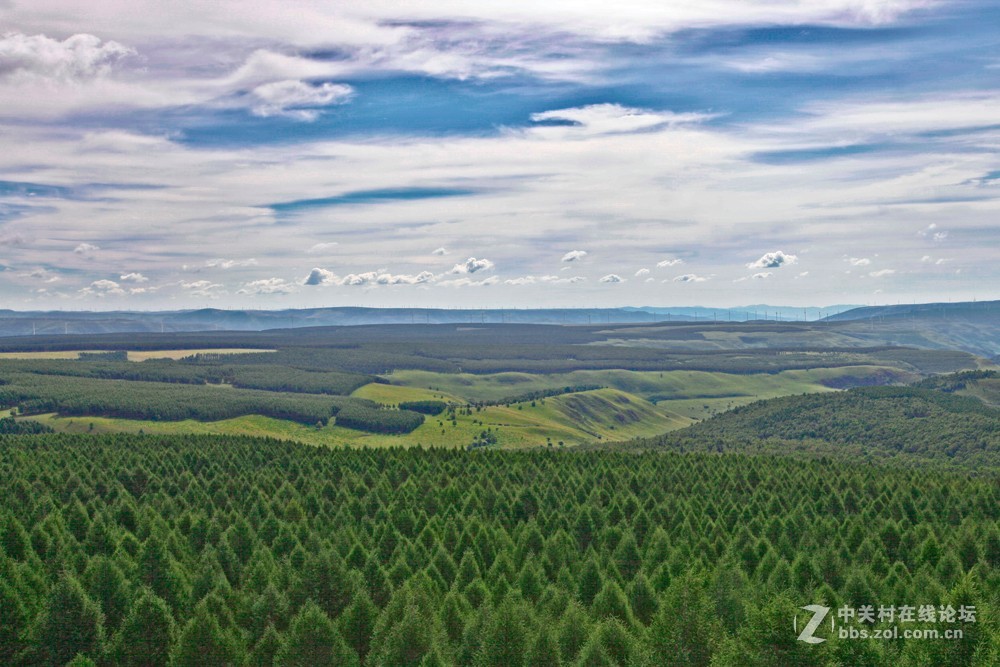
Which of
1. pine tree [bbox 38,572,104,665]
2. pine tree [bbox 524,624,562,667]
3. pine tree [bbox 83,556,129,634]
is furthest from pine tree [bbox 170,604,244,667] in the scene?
pine tree [bbox 524,624,562,667]

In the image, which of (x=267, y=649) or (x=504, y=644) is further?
(x=267, y=649)

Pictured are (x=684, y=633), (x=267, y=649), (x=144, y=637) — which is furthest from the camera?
(x=144, y=637)

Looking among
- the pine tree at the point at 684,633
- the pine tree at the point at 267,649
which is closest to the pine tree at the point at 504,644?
the pine tree at the point at 684,633

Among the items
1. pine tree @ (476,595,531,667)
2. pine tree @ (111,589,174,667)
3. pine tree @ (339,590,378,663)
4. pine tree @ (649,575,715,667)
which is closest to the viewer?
pine tree @ (649,575,715,667)

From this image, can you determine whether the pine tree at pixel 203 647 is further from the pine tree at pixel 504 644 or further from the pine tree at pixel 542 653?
the pine tree at pixel 542 653

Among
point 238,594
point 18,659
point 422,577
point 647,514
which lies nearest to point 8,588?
point 18,659

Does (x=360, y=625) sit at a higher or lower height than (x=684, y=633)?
lower

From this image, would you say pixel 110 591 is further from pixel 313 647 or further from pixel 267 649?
pixel 313 647

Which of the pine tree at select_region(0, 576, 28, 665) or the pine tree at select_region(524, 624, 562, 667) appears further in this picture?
the pine tree at select_region(0, 576, 28, 665)

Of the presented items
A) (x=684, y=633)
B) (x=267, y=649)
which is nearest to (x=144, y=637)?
(x=267, y=649)

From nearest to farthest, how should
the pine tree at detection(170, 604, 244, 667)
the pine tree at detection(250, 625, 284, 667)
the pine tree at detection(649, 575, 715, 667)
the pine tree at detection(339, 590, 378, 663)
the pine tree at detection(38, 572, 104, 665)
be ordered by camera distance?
the pine tree at detection(649, 575, 715, 667) → the pine tree at detection(170, 604, 244, 667) → the pine tree at detection(250, 625, 284, 667) → the pine tree at detection(38, 572, 104, 665) → the pine tree at detection(339, 590, 378, 663)

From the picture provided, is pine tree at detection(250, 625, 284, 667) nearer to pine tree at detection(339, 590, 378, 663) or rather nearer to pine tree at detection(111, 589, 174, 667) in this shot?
pine tree at detection(339, 590, 378, 663)
